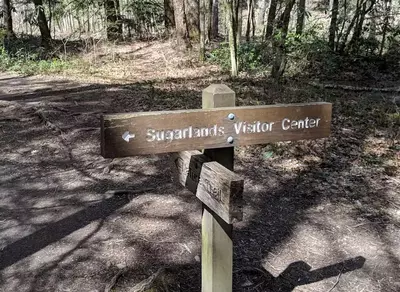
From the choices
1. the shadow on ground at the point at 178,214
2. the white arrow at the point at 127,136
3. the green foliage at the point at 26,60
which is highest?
the white arrow at the point at 127,136

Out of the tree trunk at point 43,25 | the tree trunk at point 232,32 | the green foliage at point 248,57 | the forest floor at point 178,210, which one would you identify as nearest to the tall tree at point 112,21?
the tree trunk at point 43,25

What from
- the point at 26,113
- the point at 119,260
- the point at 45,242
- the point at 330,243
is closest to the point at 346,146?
the point at 330,243

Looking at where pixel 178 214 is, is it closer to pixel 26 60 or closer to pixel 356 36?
pixel 356 36

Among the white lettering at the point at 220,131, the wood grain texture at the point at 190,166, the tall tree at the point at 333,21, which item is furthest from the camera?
the tall tree at the point at 333,21

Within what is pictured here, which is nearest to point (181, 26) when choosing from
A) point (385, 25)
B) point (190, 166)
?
point (385, 25)

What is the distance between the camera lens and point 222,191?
188 cm

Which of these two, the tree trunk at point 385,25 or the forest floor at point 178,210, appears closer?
the forest floor at point 178,210

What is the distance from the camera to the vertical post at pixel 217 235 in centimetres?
202

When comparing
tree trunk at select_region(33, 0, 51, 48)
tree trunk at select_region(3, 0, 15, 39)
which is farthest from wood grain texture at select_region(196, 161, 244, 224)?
tree trunk at select_region(3, 0, 15, 39)

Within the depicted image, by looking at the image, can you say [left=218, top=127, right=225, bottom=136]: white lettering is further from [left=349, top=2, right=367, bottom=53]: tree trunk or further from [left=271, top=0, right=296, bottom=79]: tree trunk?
[left=349, top=2, right=367, bottom=53]: tree trunk

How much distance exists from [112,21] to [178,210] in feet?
48.5

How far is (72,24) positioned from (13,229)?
2082 cm

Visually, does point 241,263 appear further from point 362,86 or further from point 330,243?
point 362,86

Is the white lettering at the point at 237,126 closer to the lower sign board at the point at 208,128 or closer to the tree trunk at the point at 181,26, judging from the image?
the lower sign board at the point at 208,128
